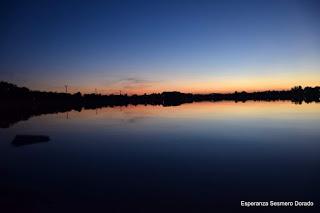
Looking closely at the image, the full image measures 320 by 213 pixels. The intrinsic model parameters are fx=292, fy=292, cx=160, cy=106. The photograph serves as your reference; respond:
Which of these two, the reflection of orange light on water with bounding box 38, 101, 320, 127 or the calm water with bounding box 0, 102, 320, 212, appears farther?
the reflection of orange light on water with bounding box 38, 101, 320, 127

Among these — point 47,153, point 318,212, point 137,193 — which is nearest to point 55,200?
point 137,193

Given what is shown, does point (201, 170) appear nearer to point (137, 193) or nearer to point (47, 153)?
point (137, 193)

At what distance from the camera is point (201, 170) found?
17.7 meters

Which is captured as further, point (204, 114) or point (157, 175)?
point (204, 114)

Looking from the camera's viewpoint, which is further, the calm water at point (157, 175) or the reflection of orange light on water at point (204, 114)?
the reflection of orange light on water at point (204, 114)

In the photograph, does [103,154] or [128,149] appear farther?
[128,149]

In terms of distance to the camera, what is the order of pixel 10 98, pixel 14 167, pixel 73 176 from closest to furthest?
pixel 73 176
pixel 14 167
pixel 10 98

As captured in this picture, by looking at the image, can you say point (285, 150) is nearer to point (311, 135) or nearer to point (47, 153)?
point (311, 135)

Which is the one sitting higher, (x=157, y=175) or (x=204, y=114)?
(x=204, y=114)

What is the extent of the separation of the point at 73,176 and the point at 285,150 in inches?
656

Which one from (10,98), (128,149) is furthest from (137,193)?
(10,98)

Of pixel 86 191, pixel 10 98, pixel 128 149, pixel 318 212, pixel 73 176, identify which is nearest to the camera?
pixel 318 212

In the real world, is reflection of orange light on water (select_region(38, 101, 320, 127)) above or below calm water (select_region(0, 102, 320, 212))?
above

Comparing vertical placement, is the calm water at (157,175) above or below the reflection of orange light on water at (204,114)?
below
